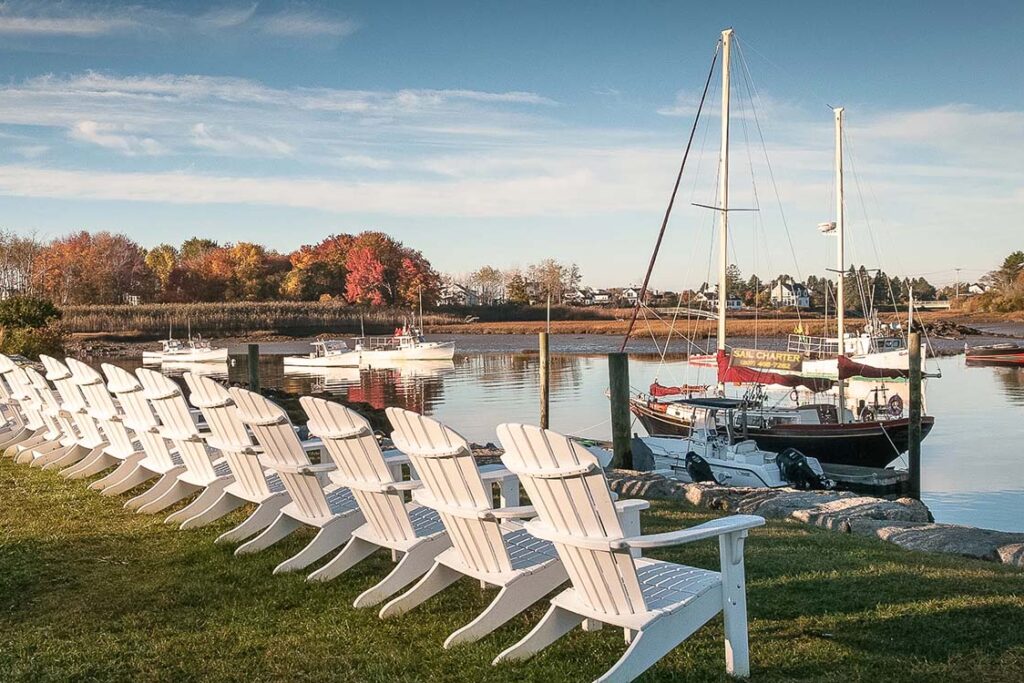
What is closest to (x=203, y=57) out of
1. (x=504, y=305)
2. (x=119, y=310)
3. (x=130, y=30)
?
(x=130, y=30)

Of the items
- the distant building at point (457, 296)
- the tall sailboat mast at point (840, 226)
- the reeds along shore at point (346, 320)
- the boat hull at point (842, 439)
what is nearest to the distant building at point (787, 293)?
the reeds along shore at point (346, 320)

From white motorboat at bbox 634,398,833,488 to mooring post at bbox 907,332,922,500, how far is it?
1286 mm

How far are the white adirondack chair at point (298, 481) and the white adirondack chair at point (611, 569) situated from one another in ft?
5.91

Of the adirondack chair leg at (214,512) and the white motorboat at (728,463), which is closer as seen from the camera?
the adirondack chair leg at (214,512)

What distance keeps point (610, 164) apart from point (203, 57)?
17.1 m

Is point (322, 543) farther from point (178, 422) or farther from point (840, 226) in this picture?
point (840, 226)

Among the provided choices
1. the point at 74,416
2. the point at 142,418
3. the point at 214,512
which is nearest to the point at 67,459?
the point at 74,416

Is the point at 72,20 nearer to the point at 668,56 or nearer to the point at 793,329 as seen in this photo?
the point at 668,56

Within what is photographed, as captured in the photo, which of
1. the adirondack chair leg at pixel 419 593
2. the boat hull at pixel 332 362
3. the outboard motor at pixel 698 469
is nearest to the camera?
the adirondack chair leg at pixel 419 593

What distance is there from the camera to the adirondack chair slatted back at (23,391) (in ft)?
33.1

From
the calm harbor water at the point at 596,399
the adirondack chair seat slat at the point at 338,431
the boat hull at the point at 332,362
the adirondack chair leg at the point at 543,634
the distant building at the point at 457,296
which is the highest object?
the distant building at the point at 457,296

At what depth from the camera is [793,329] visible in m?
75.2

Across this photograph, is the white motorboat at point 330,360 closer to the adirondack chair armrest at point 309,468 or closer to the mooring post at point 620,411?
the mooring post at point 620,411

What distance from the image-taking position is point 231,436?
634cm
